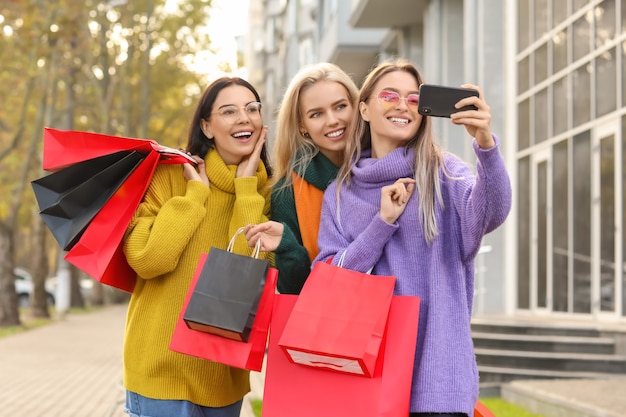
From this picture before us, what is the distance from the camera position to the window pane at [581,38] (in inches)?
537

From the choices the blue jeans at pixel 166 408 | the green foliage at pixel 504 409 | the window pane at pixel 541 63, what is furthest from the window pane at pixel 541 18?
the blue jeans at pixel 166 408

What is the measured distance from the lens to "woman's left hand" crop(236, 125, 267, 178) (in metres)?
4.04

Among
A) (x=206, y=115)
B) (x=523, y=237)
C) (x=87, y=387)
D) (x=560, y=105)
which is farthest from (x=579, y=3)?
(x=206, y=115)

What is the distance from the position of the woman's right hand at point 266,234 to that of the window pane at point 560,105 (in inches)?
445

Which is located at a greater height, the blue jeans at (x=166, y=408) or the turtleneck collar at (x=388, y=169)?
the turtleneck collar at (x=388, y=169)

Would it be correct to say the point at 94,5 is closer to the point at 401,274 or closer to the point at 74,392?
the point at 74,392

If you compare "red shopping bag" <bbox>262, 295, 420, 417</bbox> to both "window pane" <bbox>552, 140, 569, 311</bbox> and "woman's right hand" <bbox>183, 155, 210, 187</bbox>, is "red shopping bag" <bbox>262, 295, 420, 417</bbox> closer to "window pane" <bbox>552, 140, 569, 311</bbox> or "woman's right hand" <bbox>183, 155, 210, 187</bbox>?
"woman's right hand" <bbox>183, 155, 210, 187</bbox>

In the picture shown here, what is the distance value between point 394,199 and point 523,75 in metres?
13.4

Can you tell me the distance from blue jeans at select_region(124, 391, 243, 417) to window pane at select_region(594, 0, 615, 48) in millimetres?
10040

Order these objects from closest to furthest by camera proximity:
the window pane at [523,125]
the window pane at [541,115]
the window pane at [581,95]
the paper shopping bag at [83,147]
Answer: the paper shopping bag at [83,147]
the window pane at [581,95]
the window pane at [541,115]
the window pane at [523,125]

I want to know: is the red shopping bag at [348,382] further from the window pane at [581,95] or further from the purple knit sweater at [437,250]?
the window pane at [581,95]

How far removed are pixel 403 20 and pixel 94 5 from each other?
705cm

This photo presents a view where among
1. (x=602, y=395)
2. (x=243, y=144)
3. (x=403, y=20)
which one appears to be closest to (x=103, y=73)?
(x=403, y=20)

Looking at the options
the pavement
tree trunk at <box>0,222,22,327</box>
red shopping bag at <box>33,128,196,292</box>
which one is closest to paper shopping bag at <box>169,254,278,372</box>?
red shopping bag at <box>33,128,196,292</box>
